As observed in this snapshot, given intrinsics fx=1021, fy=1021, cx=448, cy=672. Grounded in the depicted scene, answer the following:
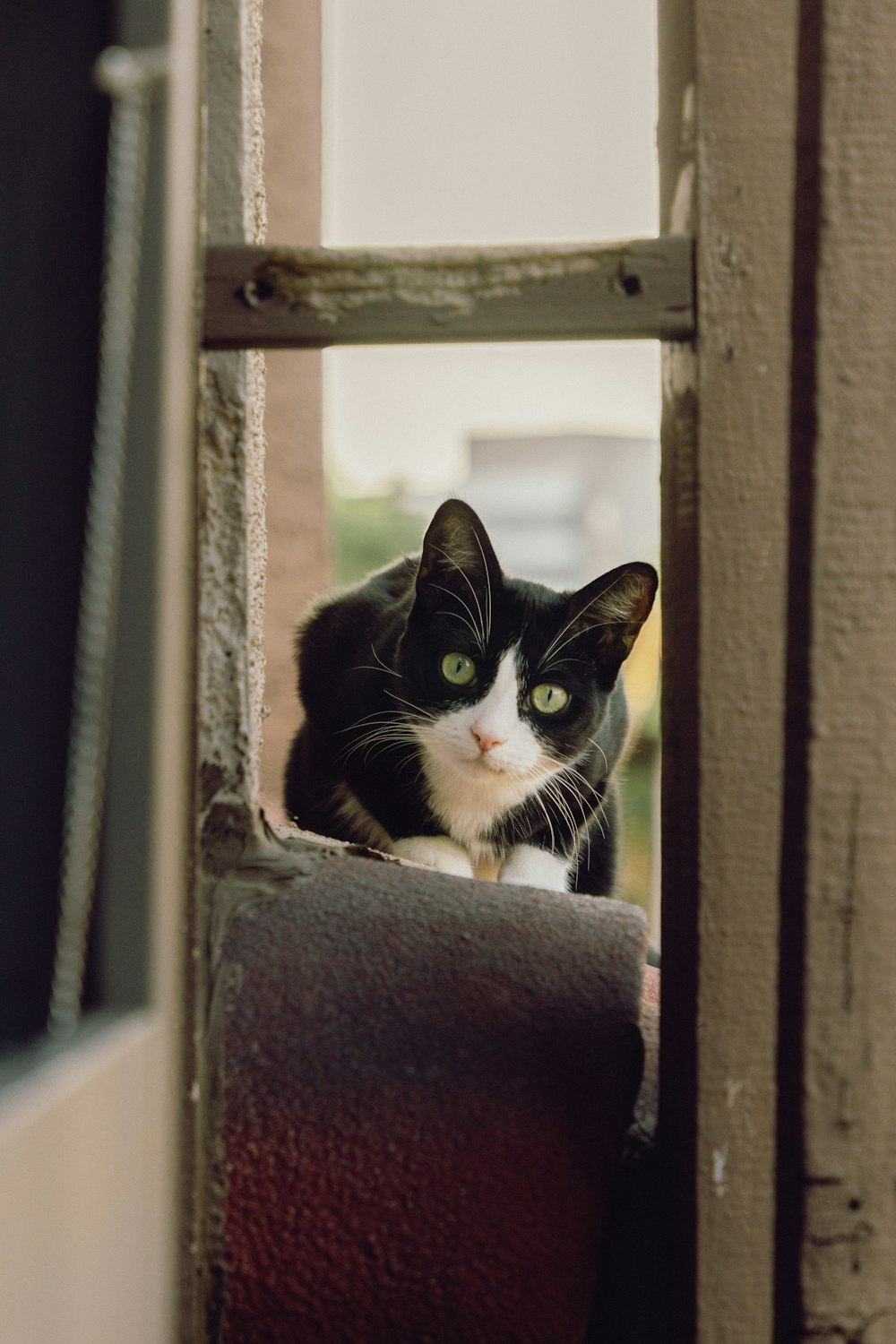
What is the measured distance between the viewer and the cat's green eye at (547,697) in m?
1.49

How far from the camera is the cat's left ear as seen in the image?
1462mm

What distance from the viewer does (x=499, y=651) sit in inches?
58.4

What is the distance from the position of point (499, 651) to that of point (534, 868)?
326 millimetres

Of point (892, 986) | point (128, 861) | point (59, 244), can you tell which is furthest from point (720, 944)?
point (59, 244)

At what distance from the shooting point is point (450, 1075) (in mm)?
808

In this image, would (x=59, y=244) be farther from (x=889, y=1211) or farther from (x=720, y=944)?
(x=889, y=1211)

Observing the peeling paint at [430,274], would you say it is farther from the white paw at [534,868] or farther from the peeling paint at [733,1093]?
the white paw at [534,868]

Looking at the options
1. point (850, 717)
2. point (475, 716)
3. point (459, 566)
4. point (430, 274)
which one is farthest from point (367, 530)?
point (850, 717)

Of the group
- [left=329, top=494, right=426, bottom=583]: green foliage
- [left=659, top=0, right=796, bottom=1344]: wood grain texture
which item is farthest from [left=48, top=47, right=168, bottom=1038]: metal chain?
[left=329, top=494, right=426, bottom=583]: green foliage

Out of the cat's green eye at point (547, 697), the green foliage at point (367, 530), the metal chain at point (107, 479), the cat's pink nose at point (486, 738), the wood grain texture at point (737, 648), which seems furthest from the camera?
the green foliage at point (367, 530)

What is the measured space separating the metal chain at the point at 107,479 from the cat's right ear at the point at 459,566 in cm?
80

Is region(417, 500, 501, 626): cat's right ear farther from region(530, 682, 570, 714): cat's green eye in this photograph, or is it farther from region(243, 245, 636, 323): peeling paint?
region(243, 245, 636, 323): peeling paint

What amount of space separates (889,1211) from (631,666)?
2.31 meters

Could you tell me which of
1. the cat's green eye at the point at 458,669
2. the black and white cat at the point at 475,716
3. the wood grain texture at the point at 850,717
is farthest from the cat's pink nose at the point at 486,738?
the wood grain texture at the point at 850,717
